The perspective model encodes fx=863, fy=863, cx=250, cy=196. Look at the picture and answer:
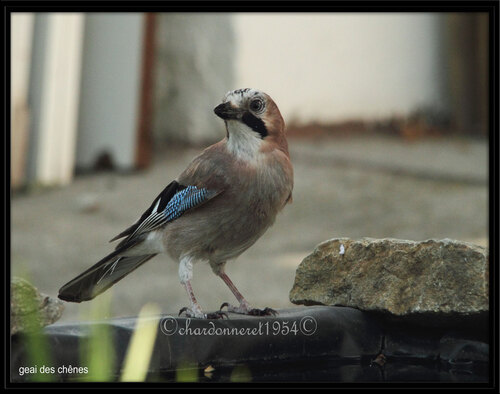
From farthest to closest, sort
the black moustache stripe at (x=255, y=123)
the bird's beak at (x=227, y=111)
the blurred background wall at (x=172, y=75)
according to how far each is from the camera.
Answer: the blurred background wall at (x=172, y=75) → the black moustache stripe at (x=255, y=123) → the bird's beak at (x=227, y=111)

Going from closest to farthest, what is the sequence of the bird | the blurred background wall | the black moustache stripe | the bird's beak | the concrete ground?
1. the bird's beak
2. the black moustache stripe
3. the bird
4. the concrete ground
5. the blurred background wall

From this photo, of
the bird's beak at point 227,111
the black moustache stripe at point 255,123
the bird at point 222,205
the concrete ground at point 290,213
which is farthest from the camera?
the concrete ground at point 290,213

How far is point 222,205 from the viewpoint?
9.18 ft

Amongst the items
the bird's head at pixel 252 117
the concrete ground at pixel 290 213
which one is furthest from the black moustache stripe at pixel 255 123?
the concrete ground at pixel 290 213

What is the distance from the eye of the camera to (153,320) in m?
2.50

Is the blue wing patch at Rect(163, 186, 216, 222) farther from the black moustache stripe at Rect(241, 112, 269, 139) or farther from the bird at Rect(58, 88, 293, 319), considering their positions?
the black moustache stripe at Rect(241, 112, 269, 139)

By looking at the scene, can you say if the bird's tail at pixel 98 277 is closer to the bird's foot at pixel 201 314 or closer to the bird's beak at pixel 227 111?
the bird's foot at pixel 201 314

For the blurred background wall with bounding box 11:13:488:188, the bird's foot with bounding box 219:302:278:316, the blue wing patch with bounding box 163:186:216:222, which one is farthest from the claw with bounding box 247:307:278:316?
the blurred background wall with bounding box 11:13:488:188

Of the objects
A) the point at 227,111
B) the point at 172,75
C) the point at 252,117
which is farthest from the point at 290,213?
the point at 227,111

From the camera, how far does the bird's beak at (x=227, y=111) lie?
8.19ft

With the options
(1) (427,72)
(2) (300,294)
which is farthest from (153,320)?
(1) (427,72)

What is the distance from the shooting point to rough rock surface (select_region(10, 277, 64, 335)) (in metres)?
2.53

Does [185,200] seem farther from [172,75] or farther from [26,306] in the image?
[172,75]

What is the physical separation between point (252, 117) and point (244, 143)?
0.45 ft
